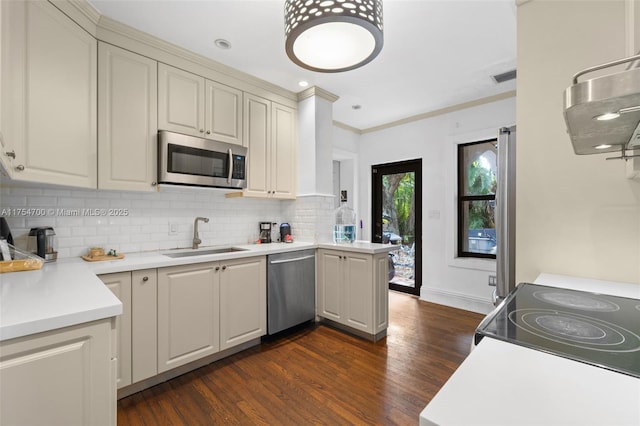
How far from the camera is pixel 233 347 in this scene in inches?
96.2

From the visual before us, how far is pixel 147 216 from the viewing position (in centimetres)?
246

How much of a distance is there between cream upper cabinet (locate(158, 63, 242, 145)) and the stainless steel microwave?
4.5 inches

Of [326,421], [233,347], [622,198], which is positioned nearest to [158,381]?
[233,347]

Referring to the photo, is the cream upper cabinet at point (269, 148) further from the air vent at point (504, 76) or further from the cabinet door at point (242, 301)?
the air vent at point (504, 76)

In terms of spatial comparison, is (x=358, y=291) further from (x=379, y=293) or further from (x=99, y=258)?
(x=99, y=258)

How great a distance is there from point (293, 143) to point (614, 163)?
2.69 metres

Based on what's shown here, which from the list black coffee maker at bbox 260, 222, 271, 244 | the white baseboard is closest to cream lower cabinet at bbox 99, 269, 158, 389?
black coffee maker at bbox 260, 222, 271, 244

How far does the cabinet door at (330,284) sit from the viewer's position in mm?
2900

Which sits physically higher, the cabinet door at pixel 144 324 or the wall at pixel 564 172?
the wall at pixel 564 172

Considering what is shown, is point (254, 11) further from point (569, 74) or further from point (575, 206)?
A: point (575, 206)

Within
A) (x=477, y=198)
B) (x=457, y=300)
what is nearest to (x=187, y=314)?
(x=457, y=300)

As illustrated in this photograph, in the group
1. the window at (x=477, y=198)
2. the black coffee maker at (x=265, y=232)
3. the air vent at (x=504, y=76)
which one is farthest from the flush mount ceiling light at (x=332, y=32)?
the window at (x=477, y=198)

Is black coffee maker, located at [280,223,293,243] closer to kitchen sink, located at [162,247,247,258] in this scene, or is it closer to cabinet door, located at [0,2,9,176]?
kitchen sink, located at [162,247,247,258]

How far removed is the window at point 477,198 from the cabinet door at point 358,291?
5.84 ft
